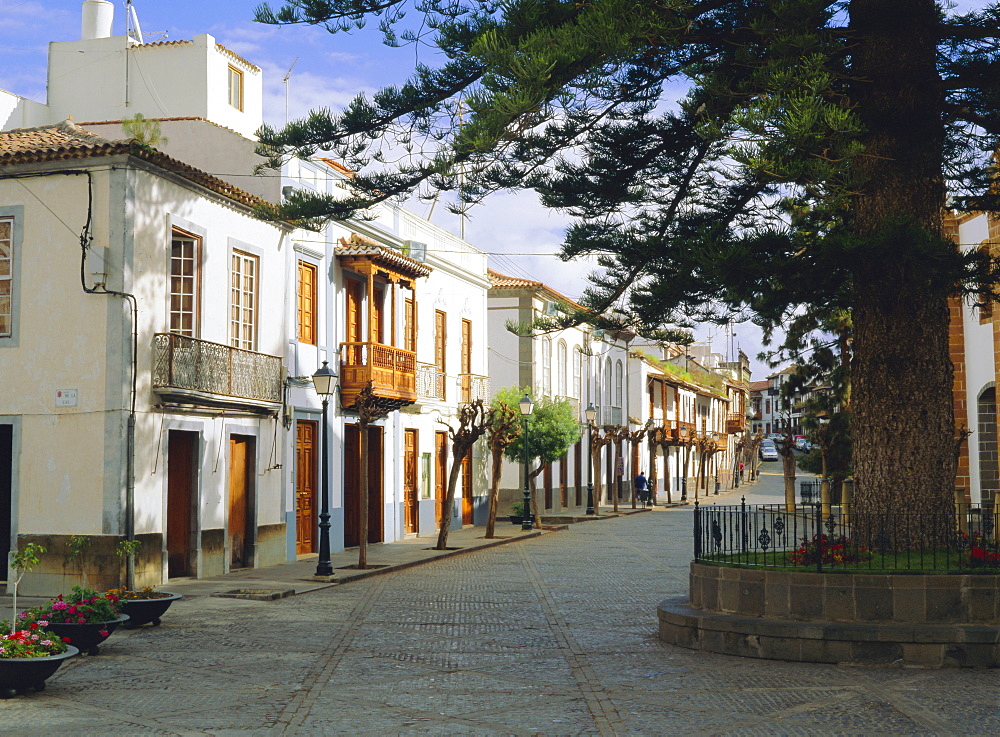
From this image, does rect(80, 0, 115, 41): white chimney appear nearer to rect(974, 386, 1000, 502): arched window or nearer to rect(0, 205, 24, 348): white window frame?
rect(0, 205, 24, 348): white window frame

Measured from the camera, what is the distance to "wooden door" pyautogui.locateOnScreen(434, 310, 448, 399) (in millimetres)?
28625

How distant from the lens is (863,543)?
11.7m

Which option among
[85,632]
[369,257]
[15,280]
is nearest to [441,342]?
[369,257]

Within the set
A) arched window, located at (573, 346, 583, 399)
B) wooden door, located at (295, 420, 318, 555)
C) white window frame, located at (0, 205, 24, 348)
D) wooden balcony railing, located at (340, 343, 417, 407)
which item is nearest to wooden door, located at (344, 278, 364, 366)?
wooden balcony railing, located at (340, 343, 417, 407)

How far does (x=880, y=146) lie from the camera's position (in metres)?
11.4

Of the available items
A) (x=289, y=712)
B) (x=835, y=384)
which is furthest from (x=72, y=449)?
(x=835, y=384)

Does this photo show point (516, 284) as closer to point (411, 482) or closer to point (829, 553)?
point (411, 482)

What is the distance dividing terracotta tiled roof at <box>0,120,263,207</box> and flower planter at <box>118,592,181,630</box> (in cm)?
546

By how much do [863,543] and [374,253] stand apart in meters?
13.8

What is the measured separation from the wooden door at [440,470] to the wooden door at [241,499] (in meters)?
9.37

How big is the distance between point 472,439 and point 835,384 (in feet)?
34.3

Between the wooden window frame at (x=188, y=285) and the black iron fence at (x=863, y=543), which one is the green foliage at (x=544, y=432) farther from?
the black iron fence at (x=863, y=543)

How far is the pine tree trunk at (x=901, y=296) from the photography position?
1127 cm

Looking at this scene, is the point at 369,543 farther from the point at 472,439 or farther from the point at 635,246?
the point at 635,246
